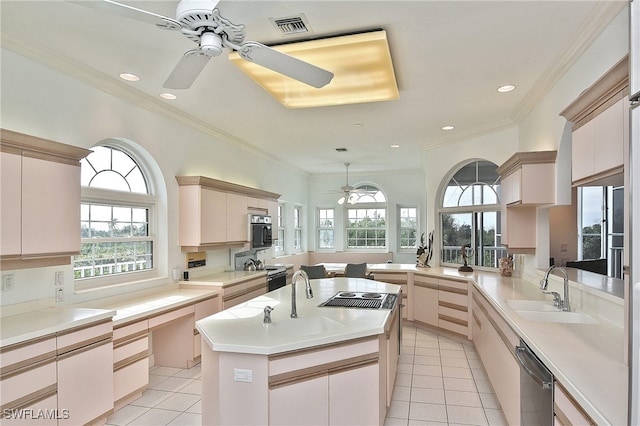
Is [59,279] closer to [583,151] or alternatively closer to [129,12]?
[129,12]

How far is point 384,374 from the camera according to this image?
8.73ft

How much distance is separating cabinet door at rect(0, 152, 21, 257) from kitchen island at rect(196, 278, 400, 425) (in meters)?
1.31

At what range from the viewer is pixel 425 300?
543 centimetres

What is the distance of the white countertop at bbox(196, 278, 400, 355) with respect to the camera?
6.64ft

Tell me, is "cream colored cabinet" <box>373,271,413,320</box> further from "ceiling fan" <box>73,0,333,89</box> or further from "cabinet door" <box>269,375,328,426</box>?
"ceiling fan" <box>73,0,333,89</box>

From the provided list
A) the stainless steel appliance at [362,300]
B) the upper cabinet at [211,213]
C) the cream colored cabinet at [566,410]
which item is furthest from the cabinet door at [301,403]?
the upper cabinet at [211,213]

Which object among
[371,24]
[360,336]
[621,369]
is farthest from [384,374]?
[371,24]

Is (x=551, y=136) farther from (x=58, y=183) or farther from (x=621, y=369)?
(x=58, y=183)

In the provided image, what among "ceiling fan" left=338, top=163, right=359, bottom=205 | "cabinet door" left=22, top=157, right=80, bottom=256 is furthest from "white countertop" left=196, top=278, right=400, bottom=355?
"ceiling fan" left=338, top=163, right=359, bottom=205

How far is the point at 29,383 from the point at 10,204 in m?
1.12

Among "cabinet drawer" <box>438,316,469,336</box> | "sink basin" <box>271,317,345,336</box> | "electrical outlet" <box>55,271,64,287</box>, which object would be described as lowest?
"cabinet drawer" <box>438,316,469,336</box>

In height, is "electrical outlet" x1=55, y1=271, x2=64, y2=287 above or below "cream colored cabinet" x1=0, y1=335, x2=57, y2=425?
above

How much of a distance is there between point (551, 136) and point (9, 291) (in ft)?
15.3

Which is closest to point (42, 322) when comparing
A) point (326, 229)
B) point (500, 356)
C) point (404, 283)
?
point (500, 356)
